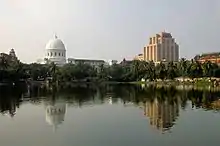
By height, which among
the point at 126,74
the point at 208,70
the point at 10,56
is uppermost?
the point at 10,56

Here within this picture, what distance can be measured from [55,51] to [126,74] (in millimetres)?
40582

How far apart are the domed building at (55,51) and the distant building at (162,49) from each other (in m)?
→ 39.7

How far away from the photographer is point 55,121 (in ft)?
77.2

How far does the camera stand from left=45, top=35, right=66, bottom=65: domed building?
13362 centimetres

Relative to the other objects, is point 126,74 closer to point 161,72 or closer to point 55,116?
point 161,72

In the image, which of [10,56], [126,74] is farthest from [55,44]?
[126,74]

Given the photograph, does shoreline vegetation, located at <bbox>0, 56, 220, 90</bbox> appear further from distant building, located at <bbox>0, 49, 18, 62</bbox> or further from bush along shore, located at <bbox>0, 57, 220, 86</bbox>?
distant building, located at <bbox>0, 49, 18, 62</bbox>

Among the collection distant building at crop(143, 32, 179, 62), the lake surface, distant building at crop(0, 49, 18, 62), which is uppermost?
distant building at crop(143, 32, 179, 62)

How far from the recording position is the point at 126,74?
10288cm

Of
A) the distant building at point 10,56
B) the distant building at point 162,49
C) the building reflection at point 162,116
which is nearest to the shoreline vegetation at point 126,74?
the distant building at point 10,56

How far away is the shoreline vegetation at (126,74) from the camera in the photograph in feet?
258

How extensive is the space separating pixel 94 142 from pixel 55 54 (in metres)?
119

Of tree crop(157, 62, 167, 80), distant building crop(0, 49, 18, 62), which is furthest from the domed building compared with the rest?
tree crop(157, 62, 167, 80)

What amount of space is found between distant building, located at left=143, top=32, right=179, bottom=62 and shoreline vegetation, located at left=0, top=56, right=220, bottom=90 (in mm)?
45857
